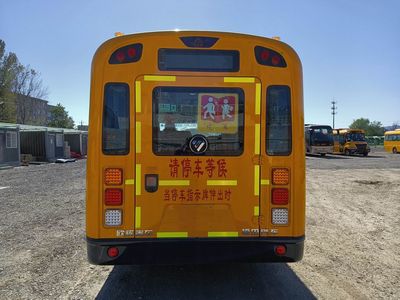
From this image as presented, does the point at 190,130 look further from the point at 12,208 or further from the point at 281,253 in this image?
the point at 12,208

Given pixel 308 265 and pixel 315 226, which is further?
pixel 315 226

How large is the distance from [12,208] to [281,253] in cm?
815

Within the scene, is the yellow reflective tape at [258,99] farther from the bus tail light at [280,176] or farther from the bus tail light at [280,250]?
the bus tail light at [280,250]

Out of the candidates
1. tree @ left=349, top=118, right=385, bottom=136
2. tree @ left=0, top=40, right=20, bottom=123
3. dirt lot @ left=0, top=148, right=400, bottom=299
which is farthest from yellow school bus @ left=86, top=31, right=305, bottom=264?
tree @ left=349, top=118, right=385, bottom=136

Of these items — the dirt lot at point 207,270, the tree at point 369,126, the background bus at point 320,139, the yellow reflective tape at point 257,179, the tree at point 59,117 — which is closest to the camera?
the yellow reflective tape at point 257,179

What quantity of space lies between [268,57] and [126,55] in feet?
4.90

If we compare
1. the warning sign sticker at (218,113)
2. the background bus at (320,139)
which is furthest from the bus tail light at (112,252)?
the background bus at (320,139)

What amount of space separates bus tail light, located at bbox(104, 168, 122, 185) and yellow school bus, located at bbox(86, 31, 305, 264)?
0.03 feet

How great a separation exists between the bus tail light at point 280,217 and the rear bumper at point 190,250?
0.18 m

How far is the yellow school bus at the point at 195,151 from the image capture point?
150 inches

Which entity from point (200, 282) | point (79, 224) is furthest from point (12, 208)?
point (200, 282)

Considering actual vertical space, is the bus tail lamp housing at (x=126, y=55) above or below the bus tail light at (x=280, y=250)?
above

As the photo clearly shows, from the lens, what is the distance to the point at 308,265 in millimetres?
Result: 5270

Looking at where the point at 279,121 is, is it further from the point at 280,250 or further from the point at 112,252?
the point at 112,252
